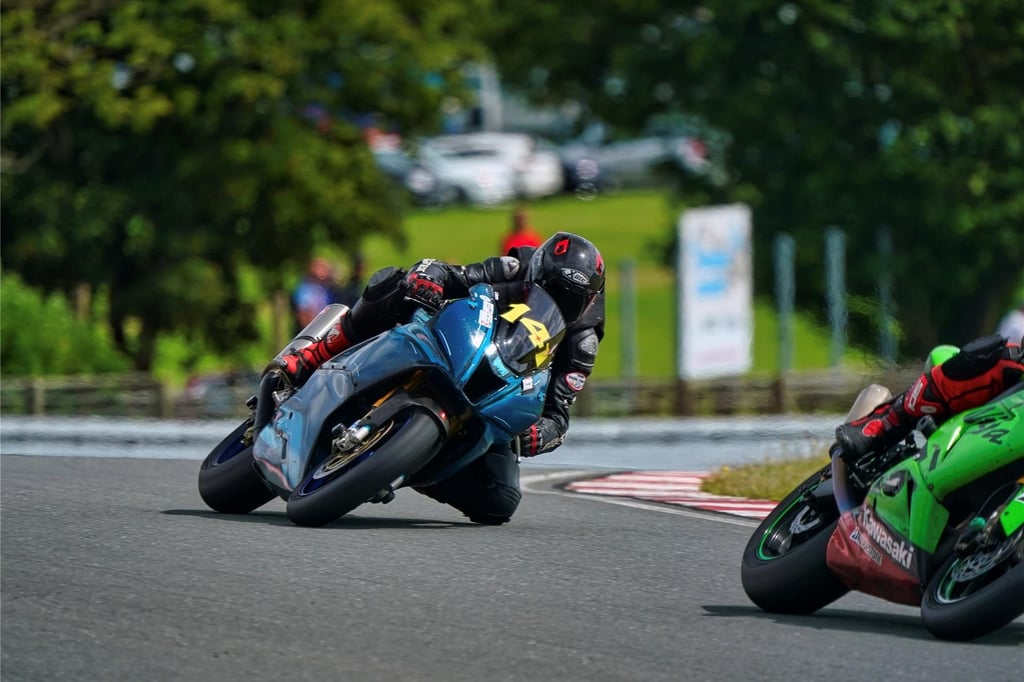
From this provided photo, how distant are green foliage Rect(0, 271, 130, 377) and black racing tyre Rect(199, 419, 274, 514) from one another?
521 inches

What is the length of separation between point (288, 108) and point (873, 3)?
22.9 ft

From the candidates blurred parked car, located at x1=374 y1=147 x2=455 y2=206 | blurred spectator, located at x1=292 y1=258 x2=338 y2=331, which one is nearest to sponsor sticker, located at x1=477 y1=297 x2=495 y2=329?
blurred spectator, located at x1=292 y1=258 x2=338 y2=331

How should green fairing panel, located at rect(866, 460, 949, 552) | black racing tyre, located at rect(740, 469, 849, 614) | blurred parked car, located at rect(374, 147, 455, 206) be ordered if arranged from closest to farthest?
green fairing panel, located at rect(866, 460, 949, 552)
black racing tyre, located at rect(740, 469, 849, 614)
blurred parked car, located at rect(374, 147, 455, 206)

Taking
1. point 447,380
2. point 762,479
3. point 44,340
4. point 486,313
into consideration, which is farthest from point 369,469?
point 44,340

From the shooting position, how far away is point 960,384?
6625 mm

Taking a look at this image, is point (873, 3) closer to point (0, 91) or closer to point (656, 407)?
point (656, 407)

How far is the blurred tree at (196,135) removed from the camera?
72.7ft

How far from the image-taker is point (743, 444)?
1644 centimetres

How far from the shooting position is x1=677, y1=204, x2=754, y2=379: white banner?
65.8ft

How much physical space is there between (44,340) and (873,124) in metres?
10.4

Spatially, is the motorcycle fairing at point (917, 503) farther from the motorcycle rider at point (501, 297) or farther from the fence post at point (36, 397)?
the fence post at point (36, 397)

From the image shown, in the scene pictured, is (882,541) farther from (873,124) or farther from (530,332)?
(873,124)

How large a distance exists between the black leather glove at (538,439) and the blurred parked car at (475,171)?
1643 inches

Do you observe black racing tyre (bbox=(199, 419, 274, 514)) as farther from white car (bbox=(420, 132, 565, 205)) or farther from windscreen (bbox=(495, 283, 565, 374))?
white car (bbox=(420, 132, 565, 205))
